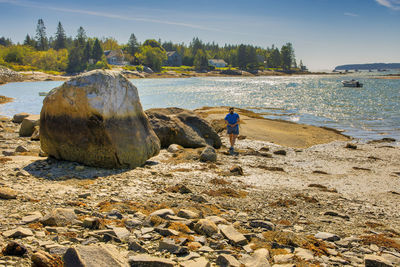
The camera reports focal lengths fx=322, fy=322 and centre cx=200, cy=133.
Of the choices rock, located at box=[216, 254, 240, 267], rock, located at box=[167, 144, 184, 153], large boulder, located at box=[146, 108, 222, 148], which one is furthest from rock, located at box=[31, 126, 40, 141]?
rock, located at box=[216, 254, 240, 267]

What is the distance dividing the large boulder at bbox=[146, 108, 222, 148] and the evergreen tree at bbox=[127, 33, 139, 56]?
167 meters

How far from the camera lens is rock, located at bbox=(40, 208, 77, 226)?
546cm

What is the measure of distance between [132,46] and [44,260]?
18326 centimetres

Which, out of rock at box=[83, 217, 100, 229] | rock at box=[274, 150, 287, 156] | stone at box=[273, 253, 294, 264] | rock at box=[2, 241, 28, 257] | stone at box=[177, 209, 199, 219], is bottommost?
rock at box=[274, 150, 287, 156]

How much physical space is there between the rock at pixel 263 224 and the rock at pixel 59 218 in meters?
3.45

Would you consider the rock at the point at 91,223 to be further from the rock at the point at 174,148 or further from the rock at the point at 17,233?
the rock at the point at 174,148

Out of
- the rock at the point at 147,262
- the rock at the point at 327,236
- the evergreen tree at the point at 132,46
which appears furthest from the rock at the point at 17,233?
the evergreen tree at the point at 132,46

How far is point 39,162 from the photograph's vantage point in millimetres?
10594

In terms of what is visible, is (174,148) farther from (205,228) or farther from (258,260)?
(258,260)

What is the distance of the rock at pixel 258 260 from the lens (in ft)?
15.1

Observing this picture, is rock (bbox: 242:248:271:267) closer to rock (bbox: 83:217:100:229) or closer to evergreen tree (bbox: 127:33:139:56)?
rock (bbox: 83:217:100:229)

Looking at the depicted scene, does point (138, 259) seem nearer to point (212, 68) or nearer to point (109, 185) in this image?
point (109, 185)

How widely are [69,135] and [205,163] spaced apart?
207 inches

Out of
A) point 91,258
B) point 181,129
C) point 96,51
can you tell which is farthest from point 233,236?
point 96,51
